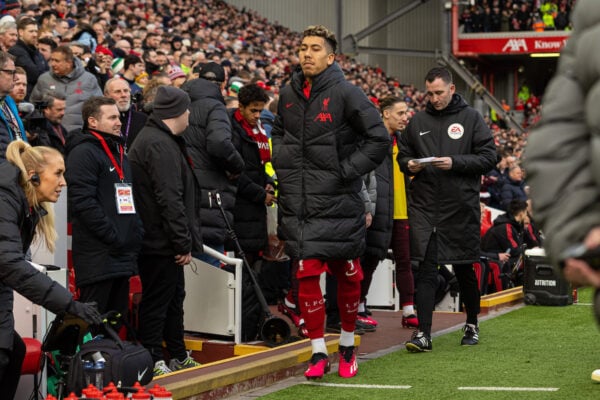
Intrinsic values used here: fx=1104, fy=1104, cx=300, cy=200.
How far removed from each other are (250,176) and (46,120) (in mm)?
1640

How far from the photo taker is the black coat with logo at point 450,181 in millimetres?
7934

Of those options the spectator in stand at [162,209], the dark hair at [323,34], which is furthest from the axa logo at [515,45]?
the spectator in stand at [162,209]

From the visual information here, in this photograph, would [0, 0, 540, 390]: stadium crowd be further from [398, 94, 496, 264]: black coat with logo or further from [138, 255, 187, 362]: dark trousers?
[398, 94, 496, 264]: black coat with logo

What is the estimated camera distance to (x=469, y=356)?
782 centimetres

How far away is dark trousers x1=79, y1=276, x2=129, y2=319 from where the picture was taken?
6.51 metres

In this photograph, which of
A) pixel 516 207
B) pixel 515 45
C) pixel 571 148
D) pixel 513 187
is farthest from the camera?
pixel 515 45

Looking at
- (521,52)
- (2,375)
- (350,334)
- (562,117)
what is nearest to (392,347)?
(350,334)

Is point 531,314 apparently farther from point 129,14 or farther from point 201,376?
point 129,14

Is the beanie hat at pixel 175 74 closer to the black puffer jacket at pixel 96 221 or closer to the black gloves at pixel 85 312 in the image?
the black puffer jacket at pixel 96 221

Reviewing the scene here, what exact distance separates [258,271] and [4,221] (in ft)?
15.2

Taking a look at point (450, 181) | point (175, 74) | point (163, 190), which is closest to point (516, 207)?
point (175, 74)

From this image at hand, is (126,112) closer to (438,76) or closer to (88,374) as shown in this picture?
(438,76)

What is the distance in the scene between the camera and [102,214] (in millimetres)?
6500

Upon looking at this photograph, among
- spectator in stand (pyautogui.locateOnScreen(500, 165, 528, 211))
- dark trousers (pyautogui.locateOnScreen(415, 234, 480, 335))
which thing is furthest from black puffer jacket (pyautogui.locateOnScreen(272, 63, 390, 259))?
spectator in stand (pyautogui.locateOnScreen(500, 165, 528, 211))
